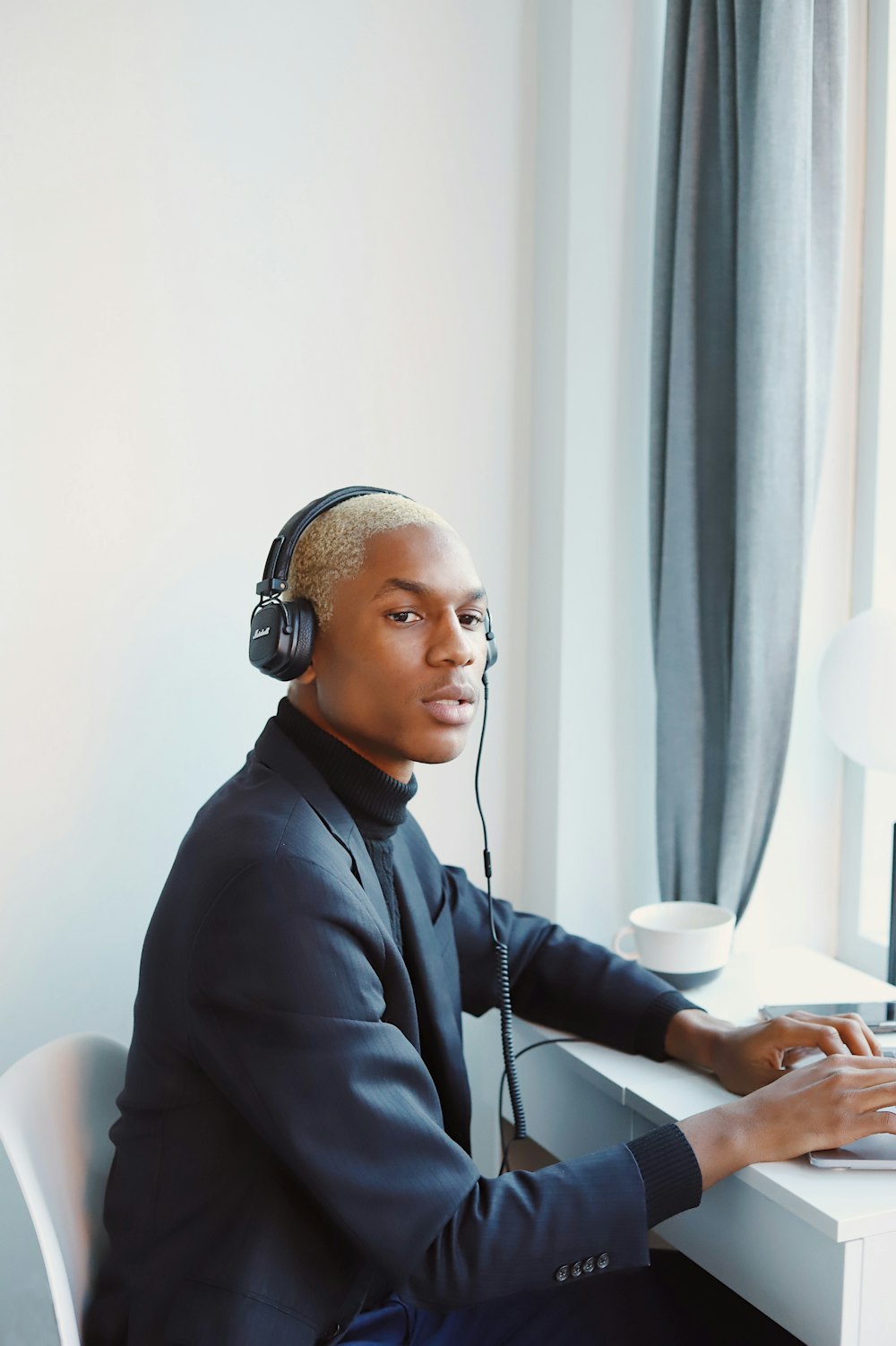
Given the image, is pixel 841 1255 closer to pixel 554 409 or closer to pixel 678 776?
pixel 678 776

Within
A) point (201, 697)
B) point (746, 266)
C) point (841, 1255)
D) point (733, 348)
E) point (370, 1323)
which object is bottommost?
point (370, 1323)

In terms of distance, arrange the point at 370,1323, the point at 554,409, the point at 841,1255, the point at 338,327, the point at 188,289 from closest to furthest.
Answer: the point at 841,1255 → the point at 370,1323 → the point at 188,289 → the point at 338,327 → the point at 554,409

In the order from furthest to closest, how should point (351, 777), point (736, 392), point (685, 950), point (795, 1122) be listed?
point (736, 392)
point (685, 950)
point (351, 777)
point (795, 1122)

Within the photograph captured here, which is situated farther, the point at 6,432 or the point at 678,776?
the point at 678,776

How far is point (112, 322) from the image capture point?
1.59m

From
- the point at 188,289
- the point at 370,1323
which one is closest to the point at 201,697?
the point at 188,289

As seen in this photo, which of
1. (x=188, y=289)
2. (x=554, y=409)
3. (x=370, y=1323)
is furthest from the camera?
(x=554, y=409)

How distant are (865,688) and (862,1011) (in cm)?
44

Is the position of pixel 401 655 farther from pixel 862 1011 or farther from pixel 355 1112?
pixel 862 1011

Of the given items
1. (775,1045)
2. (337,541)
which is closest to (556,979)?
(775,1045)

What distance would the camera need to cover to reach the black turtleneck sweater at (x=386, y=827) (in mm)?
1080

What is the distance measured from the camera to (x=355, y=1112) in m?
0.99

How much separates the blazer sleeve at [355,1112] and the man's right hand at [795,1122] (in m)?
0.09

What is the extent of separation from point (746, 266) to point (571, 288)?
281 mm
